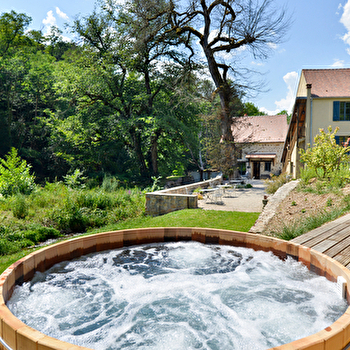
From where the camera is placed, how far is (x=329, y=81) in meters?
20.3

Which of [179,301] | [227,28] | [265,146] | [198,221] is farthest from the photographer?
[265,146]

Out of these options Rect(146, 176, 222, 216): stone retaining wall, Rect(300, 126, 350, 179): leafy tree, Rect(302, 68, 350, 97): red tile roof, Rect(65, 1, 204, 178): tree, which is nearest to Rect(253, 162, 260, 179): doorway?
Rect(65, 1, 204, 178): tree

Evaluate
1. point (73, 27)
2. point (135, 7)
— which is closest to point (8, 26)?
point (73, 27)

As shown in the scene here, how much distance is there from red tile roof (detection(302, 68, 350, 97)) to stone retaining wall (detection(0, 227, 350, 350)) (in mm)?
17067

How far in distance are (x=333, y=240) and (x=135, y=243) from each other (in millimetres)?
3254

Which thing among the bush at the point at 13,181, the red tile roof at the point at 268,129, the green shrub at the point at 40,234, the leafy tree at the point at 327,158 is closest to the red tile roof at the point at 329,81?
the leafy tree at the point at 327,158

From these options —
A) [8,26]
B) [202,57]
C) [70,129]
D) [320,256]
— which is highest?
[8,26]

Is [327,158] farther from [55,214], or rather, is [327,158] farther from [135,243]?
[55,214]

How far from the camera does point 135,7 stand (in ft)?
55.5

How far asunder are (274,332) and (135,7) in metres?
18.2

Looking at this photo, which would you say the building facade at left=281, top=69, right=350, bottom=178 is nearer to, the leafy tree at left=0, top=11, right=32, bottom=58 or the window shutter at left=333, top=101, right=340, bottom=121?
the window shutter at left=333, top=101, right=340, bottom=121

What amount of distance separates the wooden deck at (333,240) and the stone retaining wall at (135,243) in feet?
0.76

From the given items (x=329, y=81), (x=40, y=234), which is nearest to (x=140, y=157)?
(x=329, y=81)

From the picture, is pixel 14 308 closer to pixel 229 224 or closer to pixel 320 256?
pixel 320 256
